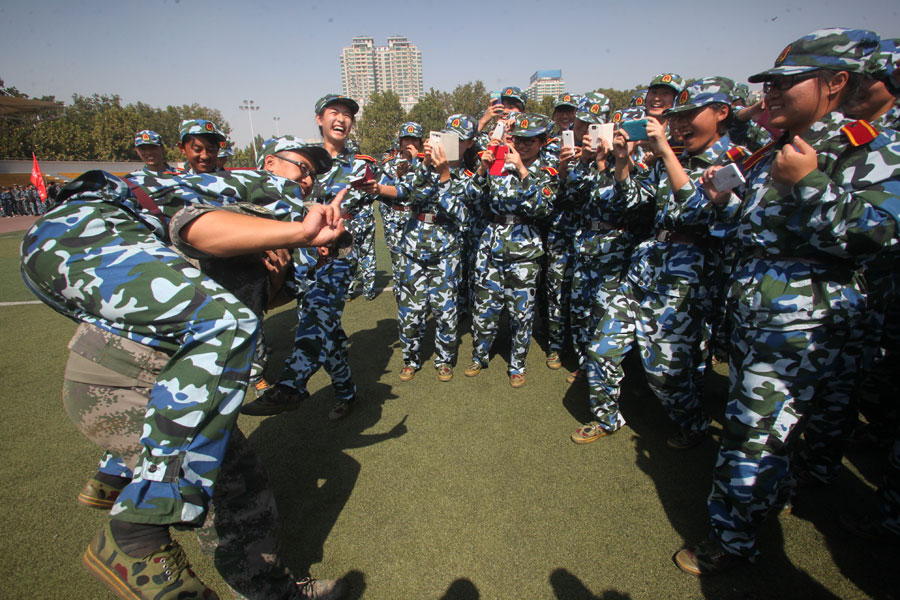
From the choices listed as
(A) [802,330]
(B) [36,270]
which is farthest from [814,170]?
(B) [36,270]

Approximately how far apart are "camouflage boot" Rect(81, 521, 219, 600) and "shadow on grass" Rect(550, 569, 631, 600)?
1.61 meters

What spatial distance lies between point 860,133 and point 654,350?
1.51 metres

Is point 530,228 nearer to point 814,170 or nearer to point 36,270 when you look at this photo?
point 814,170

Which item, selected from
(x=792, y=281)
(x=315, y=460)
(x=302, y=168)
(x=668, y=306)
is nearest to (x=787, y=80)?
(x=792, y=281)

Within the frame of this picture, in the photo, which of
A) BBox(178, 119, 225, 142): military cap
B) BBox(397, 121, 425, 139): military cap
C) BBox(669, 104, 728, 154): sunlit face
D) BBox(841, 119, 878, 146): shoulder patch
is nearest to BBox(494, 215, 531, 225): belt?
BBox(669, 104, 728, 154): sunlit face

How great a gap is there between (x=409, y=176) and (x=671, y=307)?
7.93ft

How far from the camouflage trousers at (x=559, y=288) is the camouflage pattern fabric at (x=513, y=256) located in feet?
1.65

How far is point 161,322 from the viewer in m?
1.29

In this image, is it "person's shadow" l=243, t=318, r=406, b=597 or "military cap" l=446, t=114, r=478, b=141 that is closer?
"person's shadow" l=243, t=318, r=406, b=597

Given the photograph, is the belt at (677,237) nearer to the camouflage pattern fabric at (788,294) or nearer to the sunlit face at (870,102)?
the camouflage pattern fabric at (788,294)

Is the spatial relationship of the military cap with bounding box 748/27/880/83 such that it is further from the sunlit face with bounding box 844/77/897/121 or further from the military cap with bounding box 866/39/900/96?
the sunlit face with bounding box 844/77/897/121

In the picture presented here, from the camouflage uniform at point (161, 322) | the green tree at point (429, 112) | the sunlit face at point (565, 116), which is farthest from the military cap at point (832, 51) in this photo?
the green tree at point (429, 112)

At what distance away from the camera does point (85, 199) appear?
138 cm

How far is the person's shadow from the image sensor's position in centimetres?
240
